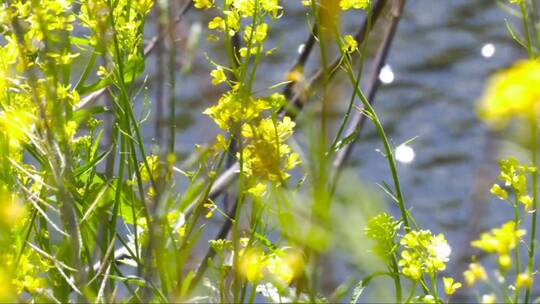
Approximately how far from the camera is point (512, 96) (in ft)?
3.22

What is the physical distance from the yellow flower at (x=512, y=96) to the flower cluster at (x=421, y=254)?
1.46 ft

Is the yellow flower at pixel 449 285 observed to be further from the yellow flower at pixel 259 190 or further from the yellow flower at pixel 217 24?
the yellow flower at pixel 217 24

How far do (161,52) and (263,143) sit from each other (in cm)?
16

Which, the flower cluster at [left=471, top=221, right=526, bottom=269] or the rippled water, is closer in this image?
the flower cluster at [left=471, top=221, right=526, bottom=269]

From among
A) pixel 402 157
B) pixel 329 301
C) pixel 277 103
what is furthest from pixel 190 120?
pixel 329 301

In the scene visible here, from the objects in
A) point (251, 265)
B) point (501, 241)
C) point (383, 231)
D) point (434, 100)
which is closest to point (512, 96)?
point (501, 241)

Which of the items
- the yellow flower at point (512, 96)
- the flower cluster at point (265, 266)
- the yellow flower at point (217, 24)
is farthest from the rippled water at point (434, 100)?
the yellow flower at point (512, 96)

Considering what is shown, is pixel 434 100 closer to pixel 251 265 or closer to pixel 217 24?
pixel 217 24

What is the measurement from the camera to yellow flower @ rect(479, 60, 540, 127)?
3.20ft

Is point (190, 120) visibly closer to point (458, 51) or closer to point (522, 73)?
point (458, 51)

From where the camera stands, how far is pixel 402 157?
605cm

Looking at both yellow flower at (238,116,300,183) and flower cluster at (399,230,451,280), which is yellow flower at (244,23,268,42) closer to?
yellow flower at (238,116,300,183)

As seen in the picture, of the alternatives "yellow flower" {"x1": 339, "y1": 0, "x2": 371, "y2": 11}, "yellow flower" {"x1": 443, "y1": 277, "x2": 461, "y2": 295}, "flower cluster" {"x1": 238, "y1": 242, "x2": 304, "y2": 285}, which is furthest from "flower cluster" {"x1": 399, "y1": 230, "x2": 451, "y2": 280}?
"yellow flower" {"x1": 339, "y1": 0, "x2": 371, "y2": 11}

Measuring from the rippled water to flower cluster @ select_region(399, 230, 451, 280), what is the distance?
353cm
